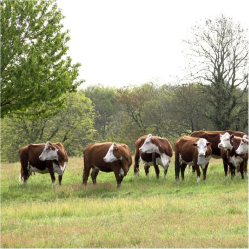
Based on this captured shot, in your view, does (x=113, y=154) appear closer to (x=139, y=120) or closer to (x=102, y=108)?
(x=139, y=120)

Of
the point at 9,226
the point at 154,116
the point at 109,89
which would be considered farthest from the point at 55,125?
the point at 9,226

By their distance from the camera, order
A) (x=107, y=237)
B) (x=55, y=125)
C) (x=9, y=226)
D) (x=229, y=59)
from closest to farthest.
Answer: (x=107, y=237) → (x=9, y=226) → (x=229, y=59) → (x=55, y=125)

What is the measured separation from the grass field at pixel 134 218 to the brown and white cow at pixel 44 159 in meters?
1.57

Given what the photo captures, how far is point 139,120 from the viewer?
51406 millimetres

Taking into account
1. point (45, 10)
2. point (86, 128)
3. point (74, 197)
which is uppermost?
point (45, 10)

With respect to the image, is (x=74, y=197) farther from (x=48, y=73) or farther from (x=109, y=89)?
(x=109, y=89)

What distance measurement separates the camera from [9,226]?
1013 cm

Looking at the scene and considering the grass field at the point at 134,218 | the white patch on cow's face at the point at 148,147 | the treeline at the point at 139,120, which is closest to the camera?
the grass field at the point at 134,218

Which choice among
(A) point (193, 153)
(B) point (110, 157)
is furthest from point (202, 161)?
(B) point (110, 157)

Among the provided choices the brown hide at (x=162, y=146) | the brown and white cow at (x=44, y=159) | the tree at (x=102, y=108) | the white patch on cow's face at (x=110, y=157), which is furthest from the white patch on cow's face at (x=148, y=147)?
the tree at (x=102, y=108)

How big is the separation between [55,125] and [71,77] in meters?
30.5

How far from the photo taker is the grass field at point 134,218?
805cm

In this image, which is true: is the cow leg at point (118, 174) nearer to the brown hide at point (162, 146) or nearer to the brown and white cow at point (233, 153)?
the brown hide at point (162, 146)

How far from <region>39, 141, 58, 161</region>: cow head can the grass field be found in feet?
5.48
